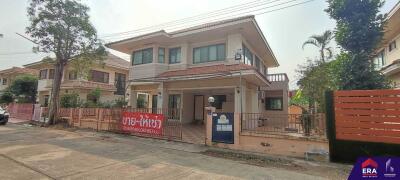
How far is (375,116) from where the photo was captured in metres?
6.97

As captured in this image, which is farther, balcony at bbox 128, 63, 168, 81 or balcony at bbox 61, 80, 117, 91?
balcony at bbox 61, 80, 117, 91

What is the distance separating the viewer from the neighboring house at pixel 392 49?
11719mm

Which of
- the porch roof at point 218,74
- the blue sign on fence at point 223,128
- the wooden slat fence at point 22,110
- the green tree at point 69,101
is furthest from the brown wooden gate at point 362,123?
the wooden slat fence at point 22,110

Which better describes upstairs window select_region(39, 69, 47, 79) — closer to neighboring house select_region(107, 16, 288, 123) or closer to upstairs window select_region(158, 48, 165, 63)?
neighboring house select_region(107, 16, 288, 123)

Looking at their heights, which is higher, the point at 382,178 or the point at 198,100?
the point at 198,100

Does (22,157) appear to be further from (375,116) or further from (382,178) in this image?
(375,116)

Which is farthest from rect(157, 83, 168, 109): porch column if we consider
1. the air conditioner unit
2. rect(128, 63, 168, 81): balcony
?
the air conditioner unit

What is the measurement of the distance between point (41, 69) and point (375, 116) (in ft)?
117

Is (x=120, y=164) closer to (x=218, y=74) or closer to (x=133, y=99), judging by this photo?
(x=218, y=74)

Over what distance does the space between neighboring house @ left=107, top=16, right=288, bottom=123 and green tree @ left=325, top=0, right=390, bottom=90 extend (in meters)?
4.31

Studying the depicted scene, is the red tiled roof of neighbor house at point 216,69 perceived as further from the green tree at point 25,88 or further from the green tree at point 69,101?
the green tree at point 25,88

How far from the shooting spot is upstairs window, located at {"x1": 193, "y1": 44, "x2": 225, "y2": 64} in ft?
48.4

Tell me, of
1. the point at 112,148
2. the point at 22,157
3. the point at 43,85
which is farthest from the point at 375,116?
the point at 43,85

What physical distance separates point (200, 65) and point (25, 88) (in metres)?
27.7
